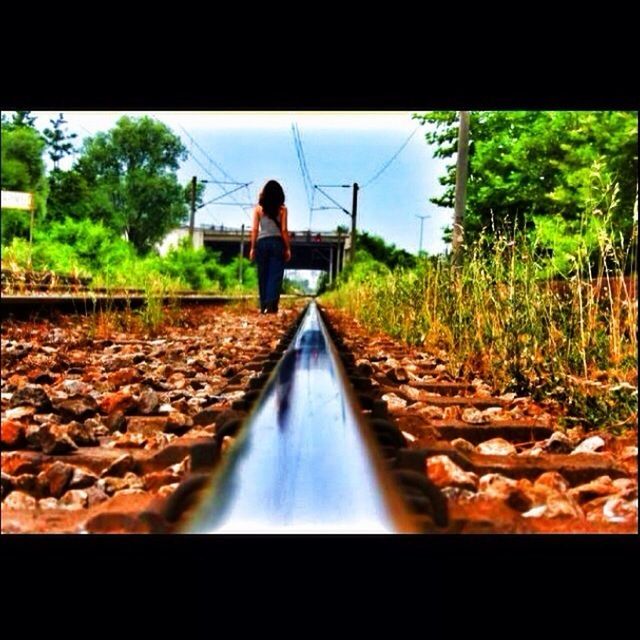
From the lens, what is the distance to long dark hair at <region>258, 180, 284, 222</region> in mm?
2527

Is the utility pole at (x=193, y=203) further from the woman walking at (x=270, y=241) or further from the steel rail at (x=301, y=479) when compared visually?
the steel rail at (x=301, y=479)

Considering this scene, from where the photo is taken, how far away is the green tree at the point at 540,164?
7.39ft

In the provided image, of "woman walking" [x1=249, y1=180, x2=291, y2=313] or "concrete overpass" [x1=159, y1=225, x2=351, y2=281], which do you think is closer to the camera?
"woman walking" [x1=249, y1=180, x2=291, y2=313]

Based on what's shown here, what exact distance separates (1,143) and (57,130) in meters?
0.23

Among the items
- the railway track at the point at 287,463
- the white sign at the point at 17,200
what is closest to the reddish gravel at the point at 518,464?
the railway track at the point at 287,463

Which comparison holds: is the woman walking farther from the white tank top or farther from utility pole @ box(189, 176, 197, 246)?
utility pole @ box(189, 176, 197, 246)

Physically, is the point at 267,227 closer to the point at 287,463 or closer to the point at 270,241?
the point at 270,241

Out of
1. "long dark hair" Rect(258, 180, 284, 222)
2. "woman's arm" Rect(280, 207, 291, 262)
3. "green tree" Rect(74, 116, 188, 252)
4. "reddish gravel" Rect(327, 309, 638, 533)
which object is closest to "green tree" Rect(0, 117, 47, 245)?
"green tree" Rect(74, 116, 188, 252)

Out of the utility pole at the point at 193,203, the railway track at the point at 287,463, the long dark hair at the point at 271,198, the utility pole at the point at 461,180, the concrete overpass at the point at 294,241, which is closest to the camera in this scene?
the railway track at the point at 287,463

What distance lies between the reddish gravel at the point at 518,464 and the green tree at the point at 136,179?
44.9 inches

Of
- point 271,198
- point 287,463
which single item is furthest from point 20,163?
point 287,463

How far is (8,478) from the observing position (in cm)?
174

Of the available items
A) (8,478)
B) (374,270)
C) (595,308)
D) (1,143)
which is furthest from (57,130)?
(374,270)

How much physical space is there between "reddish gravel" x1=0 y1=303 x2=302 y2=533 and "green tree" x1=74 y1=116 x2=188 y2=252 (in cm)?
66
